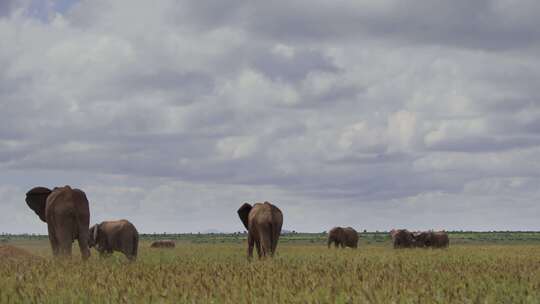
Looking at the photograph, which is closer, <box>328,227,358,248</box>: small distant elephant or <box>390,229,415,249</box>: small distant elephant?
<box>328,227,358,248</box>: small distant elephant

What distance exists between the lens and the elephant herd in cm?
1988

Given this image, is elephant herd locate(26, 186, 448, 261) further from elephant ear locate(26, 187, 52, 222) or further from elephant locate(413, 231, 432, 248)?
elephant locate(413, 231, 432, 248)

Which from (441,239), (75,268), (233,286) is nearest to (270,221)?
(75,268)

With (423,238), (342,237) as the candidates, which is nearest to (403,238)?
(423,238)

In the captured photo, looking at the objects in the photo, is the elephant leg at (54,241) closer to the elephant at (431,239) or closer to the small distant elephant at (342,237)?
the small distant elephant at (342,237)

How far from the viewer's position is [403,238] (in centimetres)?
5975

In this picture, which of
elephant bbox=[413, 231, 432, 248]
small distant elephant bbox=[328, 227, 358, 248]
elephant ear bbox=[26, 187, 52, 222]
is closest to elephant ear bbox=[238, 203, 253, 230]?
elephant ear bbox=[26, 187, 52, 222]

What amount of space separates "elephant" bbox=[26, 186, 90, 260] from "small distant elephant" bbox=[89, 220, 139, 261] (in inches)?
328

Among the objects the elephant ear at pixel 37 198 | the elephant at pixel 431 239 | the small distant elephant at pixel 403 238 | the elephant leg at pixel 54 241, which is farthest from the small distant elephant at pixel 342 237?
the elephant leg at pixel 54 241

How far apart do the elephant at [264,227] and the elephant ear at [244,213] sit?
4.89 feet

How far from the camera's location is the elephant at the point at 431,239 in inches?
2414

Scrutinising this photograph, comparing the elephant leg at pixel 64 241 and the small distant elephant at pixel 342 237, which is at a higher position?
the small distant elephant at pixel 342 237

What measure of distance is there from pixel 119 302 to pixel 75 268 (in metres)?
5.66

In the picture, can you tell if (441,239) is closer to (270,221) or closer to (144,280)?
(270,221)
